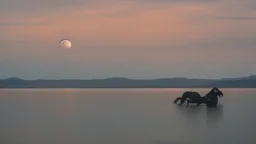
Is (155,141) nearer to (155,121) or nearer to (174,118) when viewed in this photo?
(155,121)

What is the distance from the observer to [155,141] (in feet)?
21.5

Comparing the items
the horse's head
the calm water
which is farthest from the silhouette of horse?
the calm water

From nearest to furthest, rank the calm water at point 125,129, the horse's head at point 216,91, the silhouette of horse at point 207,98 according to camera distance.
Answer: the calm water at point 125,129 < the silhouette of horse at point 207,98 < the horse's head at point 216,91

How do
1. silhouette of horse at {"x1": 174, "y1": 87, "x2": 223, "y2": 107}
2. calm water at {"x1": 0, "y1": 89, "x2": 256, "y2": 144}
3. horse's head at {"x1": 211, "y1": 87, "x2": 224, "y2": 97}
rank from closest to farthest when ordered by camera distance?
calm water at {"x1": 0, "y1": 89, "x2": 256, "y2": 144}
silhouette of horse at {"x1": 174, "y1": 87, "x2": 223, "y2": 107}
horse's head at {"x1": 211, "y1": 87, "x2": 224, "y2": 97}

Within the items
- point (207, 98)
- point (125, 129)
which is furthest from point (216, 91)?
point (125, 129)

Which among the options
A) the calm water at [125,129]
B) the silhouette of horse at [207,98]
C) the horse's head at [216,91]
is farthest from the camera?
the horse's head at [216,91]

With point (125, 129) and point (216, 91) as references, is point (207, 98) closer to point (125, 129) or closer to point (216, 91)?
point (216, 91)

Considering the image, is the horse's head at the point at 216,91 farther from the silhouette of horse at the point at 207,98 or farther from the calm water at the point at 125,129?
the calm water at the point at 125,129

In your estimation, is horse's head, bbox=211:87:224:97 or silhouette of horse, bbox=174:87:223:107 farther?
horse's head, bbox=211:87:224:97

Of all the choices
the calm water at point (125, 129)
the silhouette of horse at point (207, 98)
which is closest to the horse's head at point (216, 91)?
the silhouette of horse at point (207, 98)

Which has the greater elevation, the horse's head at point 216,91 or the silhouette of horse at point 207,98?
the horse's head at point 216,91

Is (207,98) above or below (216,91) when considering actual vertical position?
below

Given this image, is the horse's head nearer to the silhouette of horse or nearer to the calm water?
the silhouette of horse

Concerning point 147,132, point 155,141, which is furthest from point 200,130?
point 155,141
